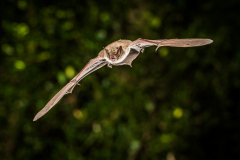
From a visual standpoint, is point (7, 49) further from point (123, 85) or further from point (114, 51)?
point (114, 51)

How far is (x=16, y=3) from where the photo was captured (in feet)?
5.20

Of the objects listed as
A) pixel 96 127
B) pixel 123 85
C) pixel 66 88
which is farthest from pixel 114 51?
pixel 96 127

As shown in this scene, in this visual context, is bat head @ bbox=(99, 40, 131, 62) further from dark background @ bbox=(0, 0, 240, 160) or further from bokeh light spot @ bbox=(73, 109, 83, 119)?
bokeh light spot @ bbox=(73, 109, 83, 119)

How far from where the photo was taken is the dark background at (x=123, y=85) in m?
1.62

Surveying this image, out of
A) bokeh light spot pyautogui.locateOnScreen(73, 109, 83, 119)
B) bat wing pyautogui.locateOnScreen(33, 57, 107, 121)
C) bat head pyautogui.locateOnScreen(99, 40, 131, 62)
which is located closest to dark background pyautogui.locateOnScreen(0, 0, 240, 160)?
bokeh light spot pyautogui.locateOnScreen(73, 109, 83, 119)

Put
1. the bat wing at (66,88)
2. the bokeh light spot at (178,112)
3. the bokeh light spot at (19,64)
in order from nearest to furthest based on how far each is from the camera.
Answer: the bat wing at (66,88) → the bokeh light spot at (19,64) → the bokeh light spot at (178,112)

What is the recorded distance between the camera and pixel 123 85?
1694mm

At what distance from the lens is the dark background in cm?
162

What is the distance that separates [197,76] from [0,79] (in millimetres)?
1702

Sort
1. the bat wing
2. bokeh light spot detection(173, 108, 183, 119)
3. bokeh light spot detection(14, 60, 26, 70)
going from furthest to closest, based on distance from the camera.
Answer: bokeh light spot detection(173, 108, 183, 119), bokeh light spot detection(14, 60, 26, 70), the bat wing

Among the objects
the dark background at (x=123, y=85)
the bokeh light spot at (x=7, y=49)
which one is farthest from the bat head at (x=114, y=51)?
the bokeh light spot at (x=7, y=49)

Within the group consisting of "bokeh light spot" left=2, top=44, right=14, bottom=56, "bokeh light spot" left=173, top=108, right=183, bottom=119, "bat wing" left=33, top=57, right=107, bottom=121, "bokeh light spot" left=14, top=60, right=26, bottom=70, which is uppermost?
"bokeh light spot" left=2, top=44, right=14, bottom=56

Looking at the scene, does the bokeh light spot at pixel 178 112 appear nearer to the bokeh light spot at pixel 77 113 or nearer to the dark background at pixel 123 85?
the dark background at pixel 123 85

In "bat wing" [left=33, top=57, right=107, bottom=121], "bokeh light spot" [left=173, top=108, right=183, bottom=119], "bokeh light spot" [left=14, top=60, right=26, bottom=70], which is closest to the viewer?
"bat wing" [left=33, top=57, right=107, bottom=121]
